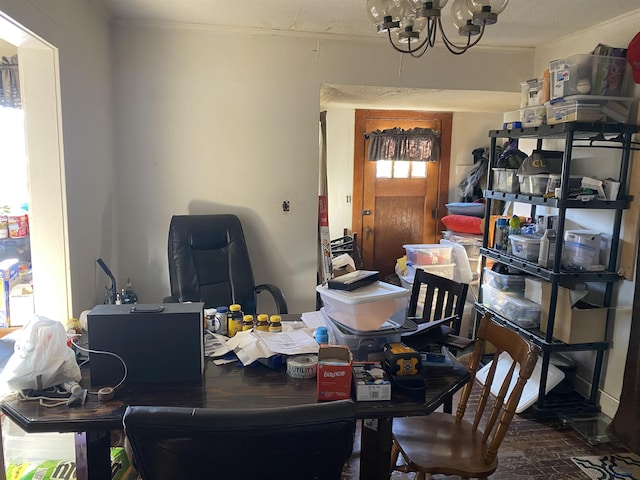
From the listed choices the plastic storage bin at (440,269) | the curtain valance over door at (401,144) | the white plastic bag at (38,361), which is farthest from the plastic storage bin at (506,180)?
the white plastic bag at (38,361)

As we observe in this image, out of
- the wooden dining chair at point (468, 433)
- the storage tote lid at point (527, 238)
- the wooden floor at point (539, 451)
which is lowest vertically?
the wooden floor at point (539, 451)

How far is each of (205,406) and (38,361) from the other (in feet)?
1.72

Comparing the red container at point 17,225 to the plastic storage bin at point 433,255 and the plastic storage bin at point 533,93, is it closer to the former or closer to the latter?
the plastic storage bin at point 533,93

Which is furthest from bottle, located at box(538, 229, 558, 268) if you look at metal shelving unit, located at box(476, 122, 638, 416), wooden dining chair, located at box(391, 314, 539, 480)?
wooden dining chair, located at box(391, 314, 539, 480)

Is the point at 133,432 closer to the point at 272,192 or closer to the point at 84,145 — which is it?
the point at 84,145

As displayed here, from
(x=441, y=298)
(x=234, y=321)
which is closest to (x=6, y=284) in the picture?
(x=234, y=321)

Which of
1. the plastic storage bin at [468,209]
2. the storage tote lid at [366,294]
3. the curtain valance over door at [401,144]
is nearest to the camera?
the storage tote lid at [366,294]

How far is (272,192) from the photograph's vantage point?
10.8ft

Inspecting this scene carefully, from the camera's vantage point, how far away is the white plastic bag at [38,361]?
56.4 inches

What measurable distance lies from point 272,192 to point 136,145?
0.92 m

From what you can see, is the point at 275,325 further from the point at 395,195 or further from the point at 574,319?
the point at 395,195

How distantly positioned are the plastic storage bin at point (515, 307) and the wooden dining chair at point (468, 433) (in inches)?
43.8

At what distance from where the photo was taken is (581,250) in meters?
2.69

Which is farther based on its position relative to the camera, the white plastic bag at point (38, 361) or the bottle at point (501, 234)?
the bottle at point (501, 234)
